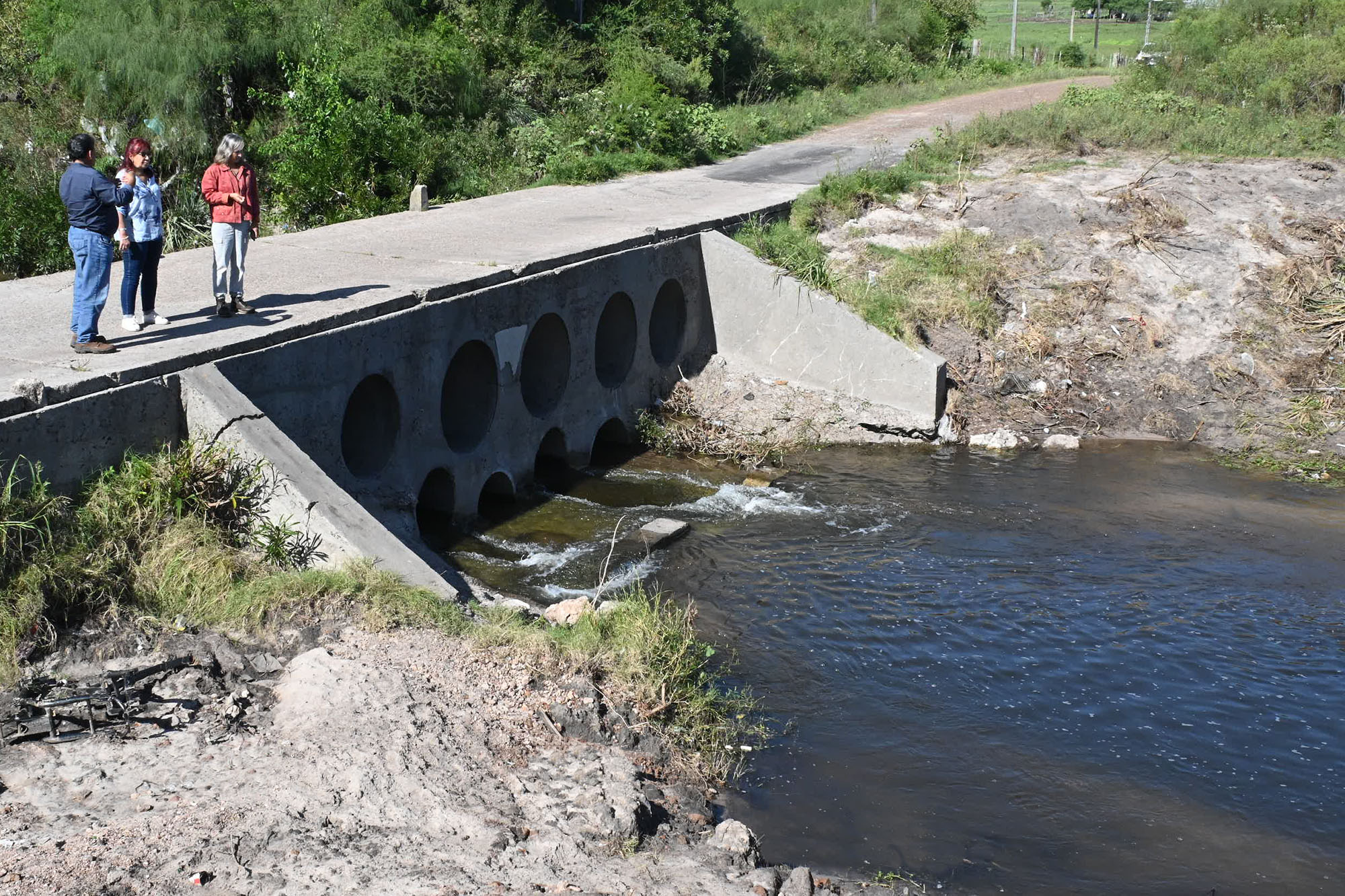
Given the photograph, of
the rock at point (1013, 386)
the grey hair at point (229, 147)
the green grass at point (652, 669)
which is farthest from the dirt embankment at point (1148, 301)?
the grey hair at point (229, 147)

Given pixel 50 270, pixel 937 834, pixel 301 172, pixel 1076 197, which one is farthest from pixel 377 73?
pixel 937 834

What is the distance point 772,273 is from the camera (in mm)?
15000

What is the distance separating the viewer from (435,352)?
36.2ft

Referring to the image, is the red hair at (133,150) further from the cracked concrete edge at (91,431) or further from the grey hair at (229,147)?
the cracked concrete edge at (91,431)

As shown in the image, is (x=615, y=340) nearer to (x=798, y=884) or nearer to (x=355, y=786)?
(x=355, y=786)

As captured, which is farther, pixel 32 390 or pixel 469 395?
pixel 469 395

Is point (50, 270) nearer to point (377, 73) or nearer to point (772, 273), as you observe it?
point (377, 73)

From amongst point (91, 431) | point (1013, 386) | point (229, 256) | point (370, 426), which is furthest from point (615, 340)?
point (91, 431)

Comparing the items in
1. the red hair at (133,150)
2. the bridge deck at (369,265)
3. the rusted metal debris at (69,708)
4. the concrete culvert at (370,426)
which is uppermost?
the red hair at (133,150)

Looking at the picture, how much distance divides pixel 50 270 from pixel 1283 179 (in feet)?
54.4

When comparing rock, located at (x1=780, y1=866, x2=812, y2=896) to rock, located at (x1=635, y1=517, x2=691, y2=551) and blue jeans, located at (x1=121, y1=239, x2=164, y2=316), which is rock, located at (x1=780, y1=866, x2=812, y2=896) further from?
blue jeans, located at (x1=121, y1=239, x2=164, y2=316)

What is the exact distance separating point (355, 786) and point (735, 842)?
72.3 inches

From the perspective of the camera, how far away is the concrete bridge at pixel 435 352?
827 cm

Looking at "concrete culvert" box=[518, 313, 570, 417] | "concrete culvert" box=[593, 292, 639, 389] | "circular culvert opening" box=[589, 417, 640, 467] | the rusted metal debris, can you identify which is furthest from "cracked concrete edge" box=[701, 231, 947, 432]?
the rusted metal debris
